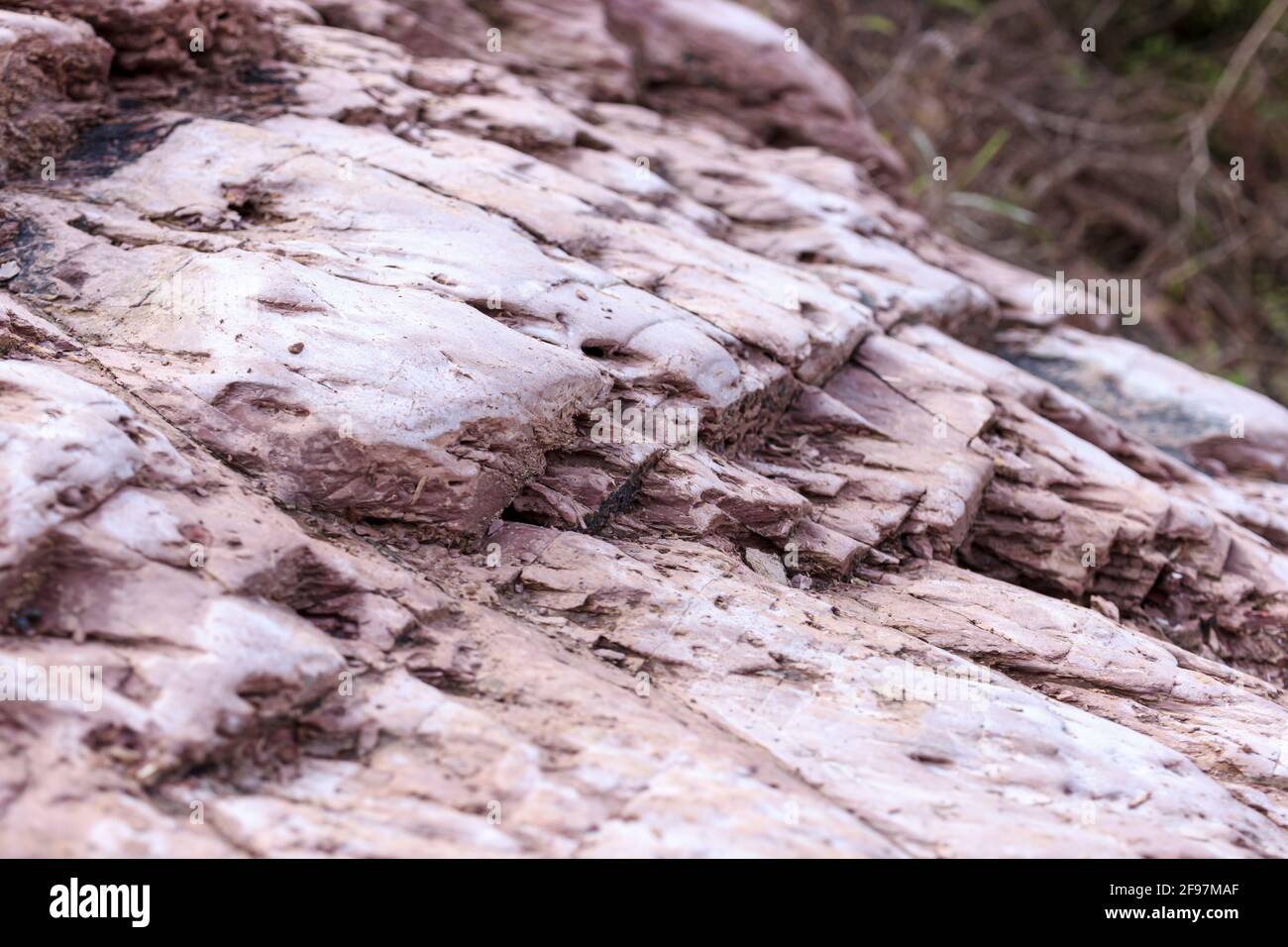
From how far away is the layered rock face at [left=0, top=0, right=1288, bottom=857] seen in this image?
2.38 m

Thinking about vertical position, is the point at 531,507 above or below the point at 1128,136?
below

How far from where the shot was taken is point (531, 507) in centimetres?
336

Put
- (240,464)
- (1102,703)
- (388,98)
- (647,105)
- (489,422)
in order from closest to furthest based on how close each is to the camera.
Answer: (240,464), (489,422), (1102,703), (388,98), (647,105)

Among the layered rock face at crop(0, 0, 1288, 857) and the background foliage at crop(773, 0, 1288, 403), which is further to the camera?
the background foliage at crop(773, 0, 1288, 403)

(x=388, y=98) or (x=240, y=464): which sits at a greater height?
(x=388, y=98)

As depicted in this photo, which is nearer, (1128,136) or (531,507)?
(531,507)

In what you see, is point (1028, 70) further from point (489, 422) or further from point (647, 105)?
point (489, 422)

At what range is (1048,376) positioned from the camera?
5.86 metres

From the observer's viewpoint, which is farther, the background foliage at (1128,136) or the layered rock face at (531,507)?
the background foliage at (1128,136)

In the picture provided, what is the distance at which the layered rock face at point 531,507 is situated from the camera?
93.9 inches

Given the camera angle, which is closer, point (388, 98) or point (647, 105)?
point (388, 98)

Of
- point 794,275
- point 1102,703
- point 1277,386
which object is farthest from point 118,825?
point 1277,386
